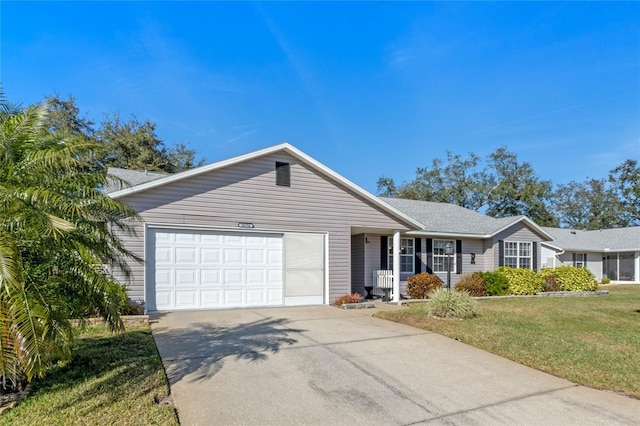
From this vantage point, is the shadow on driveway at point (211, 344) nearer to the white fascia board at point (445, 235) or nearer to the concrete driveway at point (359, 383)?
the concrete driveway at point (359, 383)

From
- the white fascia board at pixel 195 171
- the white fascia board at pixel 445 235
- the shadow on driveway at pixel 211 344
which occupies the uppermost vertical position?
the white fascia board at pixel 195 171

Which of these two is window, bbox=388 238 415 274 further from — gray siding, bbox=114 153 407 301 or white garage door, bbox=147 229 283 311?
white garage door, bbox=147 229 283 311

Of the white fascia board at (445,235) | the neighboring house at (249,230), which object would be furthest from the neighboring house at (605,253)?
the neighboring house at (249,230)

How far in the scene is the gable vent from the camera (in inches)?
480

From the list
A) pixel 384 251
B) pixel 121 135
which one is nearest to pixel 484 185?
pixel 384 251

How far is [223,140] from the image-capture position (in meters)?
Answer: 24.6

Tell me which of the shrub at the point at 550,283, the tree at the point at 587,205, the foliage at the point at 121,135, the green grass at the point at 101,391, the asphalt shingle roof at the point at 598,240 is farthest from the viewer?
the tree at the point at 587,205

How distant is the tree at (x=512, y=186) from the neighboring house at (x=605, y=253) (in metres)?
10.1

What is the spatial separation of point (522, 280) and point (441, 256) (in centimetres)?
365

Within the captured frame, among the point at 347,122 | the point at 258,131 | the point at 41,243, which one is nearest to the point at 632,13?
the point at 347,122

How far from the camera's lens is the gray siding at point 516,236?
59.7ft

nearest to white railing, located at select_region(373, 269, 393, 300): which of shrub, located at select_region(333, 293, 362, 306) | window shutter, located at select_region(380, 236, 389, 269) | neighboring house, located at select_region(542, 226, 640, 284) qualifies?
window shutter, located at select_region(380, 236, 389, 269)

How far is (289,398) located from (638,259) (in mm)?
33043

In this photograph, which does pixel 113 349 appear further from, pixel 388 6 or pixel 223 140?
pixel 223 140
